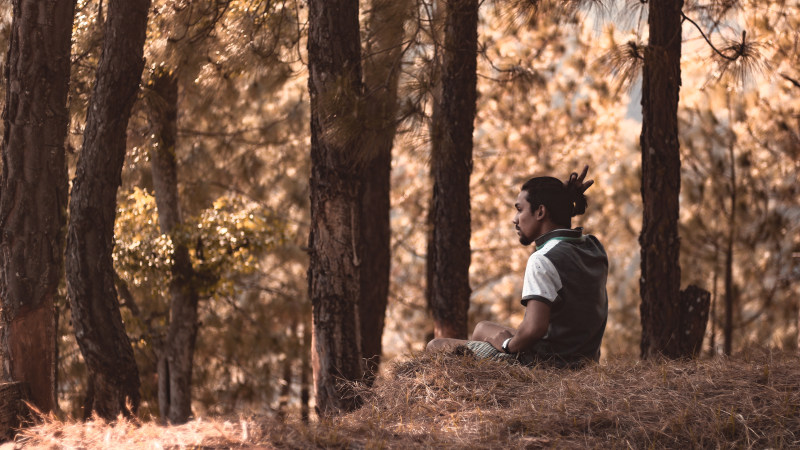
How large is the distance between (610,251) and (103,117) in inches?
670

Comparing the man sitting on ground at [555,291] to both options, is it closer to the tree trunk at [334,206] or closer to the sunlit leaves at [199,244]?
the tree trunk at [334,206]

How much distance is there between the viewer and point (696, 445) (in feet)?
11.4

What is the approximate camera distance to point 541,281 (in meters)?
4.20

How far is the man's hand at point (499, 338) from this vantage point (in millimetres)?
4594

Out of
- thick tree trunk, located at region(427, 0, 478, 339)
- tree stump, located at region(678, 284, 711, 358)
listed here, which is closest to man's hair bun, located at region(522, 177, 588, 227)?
tree stump, located at region(678, 284, 711, 358)

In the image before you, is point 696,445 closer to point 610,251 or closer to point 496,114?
point 496,114

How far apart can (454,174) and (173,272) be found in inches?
213

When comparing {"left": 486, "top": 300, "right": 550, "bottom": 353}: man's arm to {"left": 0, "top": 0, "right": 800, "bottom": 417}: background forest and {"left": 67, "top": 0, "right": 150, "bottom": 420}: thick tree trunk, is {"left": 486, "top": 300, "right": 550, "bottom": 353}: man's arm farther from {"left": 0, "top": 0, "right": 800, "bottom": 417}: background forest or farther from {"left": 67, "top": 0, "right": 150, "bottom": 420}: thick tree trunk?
{"left": 0, "top": 0, "right": 800, "bottom": 417}: background forest

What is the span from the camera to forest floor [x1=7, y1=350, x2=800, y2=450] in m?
3.59

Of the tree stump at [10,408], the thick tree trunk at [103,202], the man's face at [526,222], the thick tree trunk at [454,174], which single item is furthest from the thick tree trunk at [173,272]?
the man's face at [526,222]

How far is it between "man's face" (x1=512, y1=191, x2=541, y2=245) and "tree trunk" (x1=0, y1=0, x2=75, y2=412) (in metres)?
3.55

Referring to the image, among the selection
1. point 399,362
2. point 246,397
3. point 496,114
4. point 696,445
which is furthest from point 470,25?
point 246,397

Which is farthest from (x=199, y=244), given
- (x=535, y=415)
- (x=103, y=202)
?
(x=535, y=415)

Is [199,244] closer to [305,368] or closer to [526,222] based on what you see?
[526,222]
